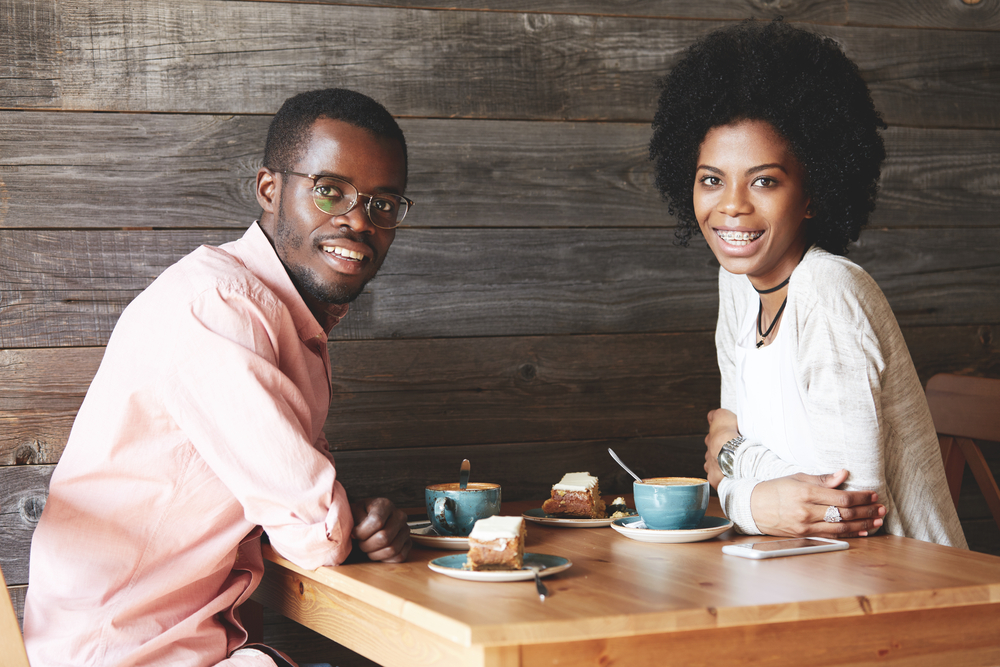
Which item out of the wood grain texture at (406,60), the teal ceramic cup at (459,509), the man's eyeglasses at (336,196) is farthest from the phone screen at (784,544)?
the wood grain texture at (406,60)

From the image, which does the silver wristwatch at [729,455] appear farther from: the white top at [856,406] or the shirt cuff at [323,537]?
the shirt cuff at [323,537]

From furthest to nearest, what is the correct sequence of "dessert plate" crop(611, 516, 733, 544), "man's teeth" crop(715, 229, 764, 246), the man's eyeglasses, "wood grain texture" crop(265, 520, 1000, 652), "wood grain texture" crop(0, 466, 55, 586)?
"wood grain texture" crop(0, 466, 55, 586) → "man's teeth" crop(715, 229, 764, 246) → the man's eyeglasses → "dessert plate" crop(611, 516, 733, 544) → "wood grain texture" crop(265, 520, 1000, 652)

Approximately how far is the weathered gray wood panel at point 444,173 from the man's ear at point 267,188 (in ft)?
1.44

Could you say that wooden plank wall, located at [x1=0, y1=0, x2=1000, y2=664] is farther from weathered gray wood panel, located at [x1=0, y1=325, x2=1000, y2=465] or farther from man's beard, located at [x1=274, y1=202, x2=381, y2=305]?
man's beard, located at [x1=274, y1=202, x2=381, y2=305]

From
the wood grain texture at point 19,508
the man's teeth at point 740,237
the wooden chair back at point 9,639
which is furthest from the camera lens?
the wood grain texture at point 19,508

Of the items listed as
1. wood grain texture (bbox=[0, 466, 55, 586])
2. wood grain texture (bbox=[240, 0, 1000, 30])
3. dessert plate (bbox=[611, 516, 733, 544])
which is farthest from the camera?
wood grain texture (bbox=[240, 0, 1000, 30])

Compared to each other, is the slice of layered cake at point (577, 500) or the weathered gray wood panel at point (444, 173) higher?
the weathered gray wood panel at point (444, 173)

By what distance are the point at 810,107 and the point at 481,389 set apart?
0.91 m

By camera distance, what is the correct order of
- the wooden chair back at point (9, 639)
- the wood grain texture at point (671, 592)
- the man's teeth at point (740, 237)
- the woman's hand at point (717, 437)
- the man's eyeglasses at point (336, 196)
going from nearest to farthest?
the wood grain texture at point (671, 592), the wooden chair back at point (9, 639), the man's eyeglasses at point (336, 196), the man's teeth at point (740, 237), the woman's hand at point (717, 437)

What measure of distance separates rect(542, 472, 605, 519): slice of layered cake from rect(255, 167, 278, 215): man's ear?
65 centimetres

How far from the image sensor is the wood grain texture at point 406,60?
1.77 m

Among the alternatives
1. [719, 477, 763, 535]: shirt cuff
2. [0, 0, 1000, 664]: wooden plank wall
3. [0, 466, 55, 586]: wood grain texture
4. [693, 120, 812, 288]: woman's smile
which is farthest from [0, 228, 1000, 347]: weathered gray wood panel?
[719, 477, 763, 535]: shirt cuff

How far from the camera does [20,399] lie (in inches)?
68.9

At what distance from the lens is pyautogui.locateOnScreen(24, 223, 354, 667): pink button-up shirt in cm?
112
